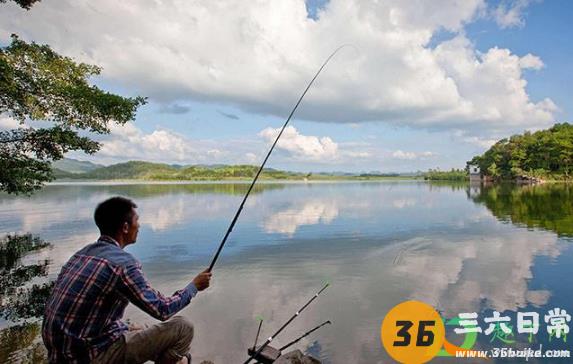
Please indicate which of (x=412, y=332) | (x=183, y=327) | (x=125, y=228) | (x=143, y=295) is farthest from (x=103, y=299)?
(x=412, y=332)

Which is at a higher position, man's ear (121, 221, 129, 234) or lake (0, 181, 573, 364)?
man's ear (121, 221, 129, 234)

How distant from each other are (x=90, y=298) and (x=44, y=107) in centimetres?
1218

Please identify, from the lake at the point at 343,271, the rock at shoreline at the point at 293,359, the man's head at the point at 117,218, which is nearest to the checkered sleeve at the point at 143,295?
the man's head at the point at 117,218

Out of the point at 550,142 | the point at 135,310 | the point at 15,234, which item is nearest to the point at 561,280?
the point at 135,310

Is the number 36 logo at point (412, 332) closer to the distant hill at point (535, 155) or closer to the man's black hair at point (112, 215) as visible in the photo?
the man's black hair at point (112, 215)

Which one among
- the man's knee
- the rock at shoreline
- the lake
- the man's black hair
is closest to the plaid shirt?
the man's black hair

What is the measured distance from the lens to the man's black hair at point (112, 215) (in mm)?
3195

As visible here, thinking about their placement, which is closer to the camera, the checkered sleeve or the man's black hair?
the checkered sleeve

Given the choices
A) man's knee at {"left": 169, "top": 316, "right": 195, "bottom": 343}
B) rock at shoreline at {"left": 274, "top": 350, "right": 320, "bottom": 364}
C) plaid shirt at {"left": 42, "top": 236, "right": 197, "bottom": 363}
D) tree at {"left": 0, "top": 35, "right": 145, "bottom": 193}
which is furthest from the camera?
tree at {"left": 0, "top": 35, "right": 145, "bottom": 193}

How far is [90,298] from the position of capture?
2900 millimetres

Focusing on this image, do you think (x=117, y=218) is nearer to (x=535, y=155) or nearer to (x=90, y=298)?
(x=90, y=298)

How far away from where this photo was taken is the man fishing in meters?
2.89

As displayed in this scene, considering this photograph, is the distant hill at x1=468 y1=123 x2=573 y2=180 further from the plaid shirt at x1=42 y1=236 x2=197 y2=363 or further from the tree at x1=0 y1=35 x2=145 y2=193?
the plaid shirt at x1=42 y1=236 x2=197 y2=363

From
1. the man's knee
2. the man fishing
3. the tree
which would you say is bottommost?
the man's knee
